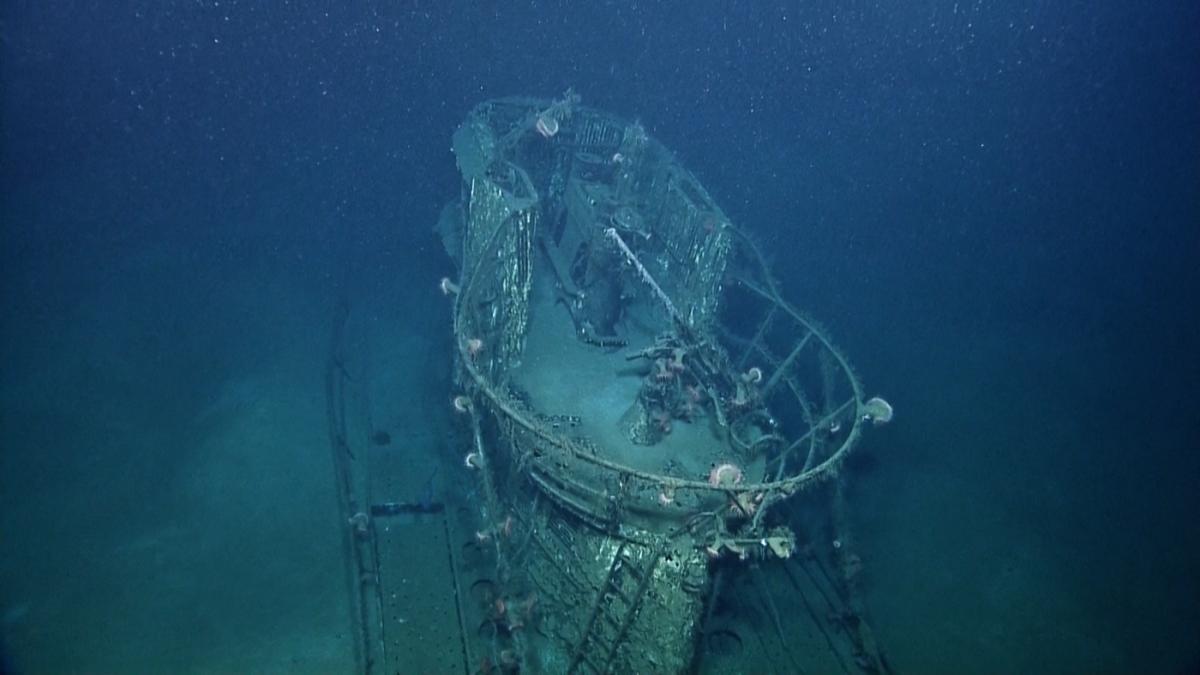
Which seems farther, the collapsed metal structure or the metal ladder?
the collapsed metal structure

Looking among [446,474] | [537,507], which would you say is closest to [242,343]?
[446,474]

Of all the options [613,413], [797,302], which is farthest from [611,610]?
[797,302]

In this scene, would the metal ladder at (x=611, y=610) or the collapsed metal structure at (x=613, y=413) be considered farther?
the collapsed metal structure at (x=613, y=413)

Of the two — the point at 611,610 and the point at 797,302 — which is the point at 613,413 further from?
the point at 797,302

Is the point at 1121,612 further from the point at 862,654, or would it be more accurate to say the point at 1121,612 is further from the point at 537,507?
the point at 537,507
